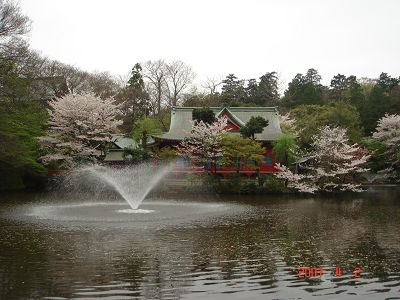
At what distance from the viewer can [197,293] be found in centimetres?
867

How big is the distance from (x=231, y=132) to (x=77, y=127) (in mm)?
14076

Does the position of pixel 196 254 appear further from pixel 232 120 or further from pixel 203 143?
pixel 232 120

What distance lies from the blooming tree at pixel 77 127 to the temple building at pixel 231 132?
5.07 meters

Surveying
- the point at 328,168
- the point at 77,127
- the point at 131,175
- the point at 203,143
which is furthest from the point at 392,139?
the point at 77,127

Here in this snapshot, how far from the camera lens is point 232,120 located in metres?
40.4

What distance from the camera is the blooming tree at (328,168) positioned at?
32.8 metres

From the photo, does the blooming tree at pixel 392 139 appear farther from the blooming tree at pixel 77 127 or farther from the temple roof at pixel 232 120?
the blooming tree at pixel 77 127

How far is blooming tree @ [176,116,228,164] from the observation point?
34344 millimetres


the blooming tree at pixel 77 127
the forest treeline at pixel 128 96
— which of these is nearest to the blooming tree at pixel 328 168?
the forest treeline at pixel 128 96

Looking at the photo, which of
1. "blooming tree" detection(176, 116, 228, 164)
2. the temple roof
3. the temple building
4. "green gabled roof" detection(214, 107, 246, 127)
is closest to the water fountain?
the temple building

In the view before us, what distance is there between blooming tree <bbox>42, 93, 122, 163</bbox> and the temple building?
507 centimetres

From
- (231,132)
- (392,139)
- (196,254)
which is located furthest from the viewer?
(392,139)

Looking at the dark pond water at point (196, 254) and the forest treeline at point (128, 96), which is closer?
the dark pond water at point (196, 254)

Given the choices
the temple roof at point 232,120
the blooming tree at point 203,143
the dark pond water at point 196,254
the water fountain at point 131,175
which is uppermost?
the temple roof at point 232,120
